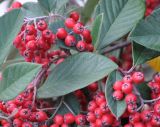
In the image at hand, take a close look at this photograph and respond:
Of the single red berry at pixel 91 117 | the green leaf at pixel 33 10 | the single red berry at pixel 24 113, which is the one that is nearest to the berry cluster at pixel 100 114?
the single red berry at pixel 91 117

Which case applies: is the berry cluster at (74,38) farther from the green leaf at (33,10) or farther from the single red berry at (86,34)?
the green leaf at (33,10)

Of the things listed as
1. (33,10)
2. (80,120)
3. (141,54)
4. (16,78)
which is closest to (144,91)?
(141,54)

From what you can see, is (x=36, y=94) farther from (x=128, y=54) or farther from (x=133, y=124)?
(x=128, y=54)

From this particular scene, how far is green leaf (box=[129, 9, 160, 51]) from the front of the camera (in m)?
1.24

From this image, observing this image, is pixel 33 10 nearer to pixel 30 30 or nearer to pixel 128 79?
pixel 30 30

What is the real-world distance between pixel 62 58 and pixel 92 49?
0.14 m

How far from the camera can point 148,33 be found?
4.16ft

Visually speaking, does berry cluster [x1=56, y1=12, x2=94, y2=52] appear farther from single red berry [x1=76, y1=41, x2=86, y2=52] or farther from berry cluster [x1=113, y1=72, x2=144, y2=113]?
berry cluster [x1=113, y1=72, x2=144, y2=113]

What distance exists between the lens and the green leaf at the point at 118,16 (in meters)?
1.38

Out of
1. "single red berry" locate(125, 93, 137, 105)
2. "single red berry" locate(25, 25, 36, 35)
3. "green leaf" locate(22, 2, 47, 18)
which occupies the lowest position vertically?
"single red berry" locate(125, 93, 137, 105)

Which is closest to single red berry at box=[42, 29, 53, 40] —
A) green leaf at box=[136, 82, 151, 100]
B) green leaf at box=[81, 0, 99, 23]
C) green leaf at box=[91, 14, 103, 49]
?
green leaf at box=[91, 14, 103, 49]

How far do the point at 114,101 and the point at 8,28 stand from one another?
432 mm

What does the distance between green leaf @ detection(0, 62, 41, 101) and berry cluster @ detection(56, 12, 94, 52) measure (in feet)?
0.80

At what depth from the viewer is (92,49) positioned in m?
1.38
